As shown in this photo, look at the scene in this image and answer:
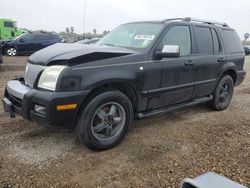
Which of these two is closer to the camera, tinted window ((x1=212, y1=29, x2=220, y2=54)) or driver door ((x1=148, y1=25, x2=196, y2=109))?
driver door ((x1=148, y1=25, x2=196, y2=109))

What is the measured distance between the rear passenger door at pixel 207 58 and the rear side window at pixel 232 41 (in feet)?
1.00

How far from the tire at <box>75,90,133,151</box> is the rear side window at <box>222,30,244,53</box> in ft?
9.91

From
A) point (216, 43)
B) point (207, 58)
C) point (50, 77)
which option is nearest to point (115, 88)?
point (50, 77)

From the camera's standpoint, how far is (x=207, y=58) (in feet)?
16.6

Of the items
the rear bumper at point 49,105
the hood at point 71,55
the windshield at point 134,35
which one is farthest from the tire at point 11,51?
the rear bumper at point 49,105

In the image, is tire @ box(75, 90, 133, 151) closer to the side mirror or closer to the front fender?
the front fender

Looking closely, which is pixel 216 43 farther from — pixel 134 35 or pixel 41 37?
pixel 41 37

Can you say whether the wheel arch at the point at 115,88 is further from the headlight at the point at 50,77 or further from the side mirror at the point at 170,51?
the side mirror at the point at 170,51

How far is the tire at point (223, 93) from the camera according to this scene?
5586mm

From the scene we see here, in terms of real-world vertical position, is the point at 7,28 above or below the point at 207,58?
below

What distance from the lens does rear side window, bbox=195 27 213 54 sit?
194 inches

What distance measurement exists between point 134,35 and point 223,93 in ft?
8.41

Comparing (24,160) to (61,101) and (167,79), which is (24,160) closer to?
(61,101)

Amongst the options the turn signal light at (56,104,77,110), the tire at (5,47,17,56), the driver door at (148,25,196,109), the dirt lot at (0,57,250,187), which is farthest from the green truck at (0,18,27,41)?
the turn signal light at (56,104,77,110)
